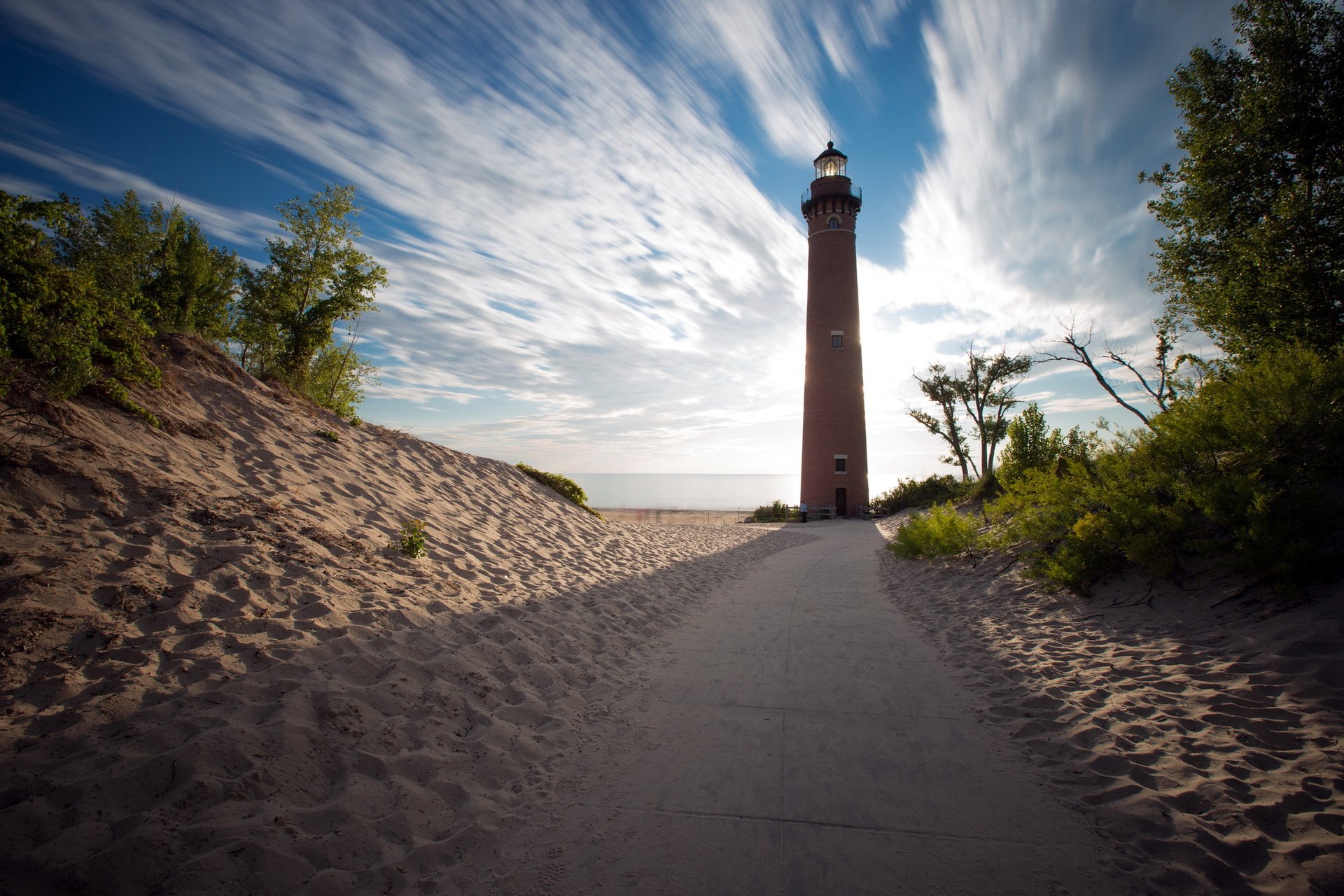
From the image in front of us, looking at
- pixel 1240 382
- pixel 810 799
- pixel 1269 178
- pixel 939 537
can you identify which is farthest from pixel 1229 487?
pixel 1269 178

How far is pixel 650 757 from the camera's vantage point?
3527 millimetres

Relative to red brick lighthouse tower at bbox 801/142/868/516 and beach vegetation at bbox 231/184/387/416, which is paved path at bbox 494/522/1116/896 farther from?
red brick lighthouse tower at bbox 801/142/868/516

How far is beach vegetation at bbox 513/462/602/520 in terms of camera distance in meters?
14.5

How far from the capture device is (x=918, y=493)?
1054 inches

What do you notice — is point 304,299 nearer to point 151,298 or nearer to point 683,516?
point 151,298

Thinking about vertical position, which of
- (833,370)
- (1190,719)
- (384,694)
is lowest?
(384,694)

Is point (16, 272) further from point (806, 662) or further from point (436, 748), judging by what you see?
point (806, 662)

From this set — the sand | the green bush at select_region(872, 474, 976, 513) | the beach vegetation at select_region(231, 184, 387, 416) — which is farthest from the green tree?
the green bush at select_region(872, 474, 976, 513)

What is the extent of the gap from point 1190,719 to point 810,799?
9.64ft

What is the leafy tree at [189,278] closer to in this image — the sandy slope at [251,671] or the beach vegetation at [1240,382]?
the sandy slope at [251,671]

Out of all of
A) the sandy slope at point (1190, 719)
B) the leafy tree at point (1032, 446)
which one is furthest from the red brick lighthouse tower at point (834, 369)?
the sandy slope at point (1190, 719)

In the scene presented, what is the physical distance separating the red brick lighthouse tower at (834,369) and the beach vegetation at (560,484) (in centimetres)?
1545

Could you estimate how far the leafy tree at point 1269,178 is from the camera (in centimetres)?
1002

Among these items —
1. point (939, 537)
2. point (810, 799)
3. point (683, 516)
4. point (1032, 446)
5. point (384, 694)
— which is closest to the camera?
point (810, 799)
